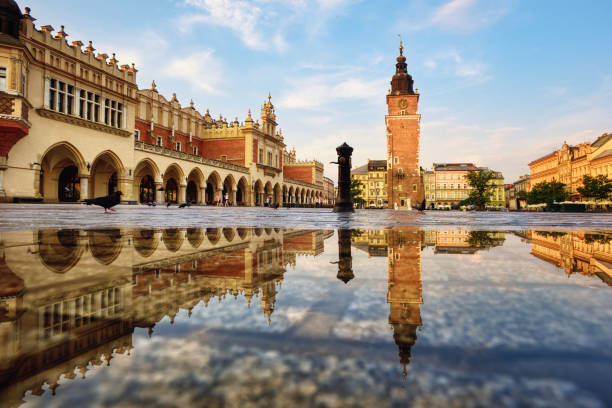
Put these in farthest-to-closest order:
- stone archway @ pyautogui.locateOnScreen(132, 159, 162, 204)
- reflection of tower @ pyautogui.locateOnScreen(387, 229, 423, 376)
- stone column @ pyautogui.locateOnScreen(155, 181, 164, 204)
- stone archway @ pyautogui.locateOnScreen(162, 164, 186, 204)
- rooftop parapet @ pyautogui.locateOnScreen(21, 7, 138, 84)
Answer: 1. stone archway @ pyautogui.locateOnScreen(162, 164, 186, 204)
2. stone archway @ pyautogui.locateOnScreen(132, 159, 162, 204)
3. stone column @ pyautogui.locateOnScreen(155, 181, 164, 204)
4. rooftop parapet @ pyautogui.locateOnScreen(21, 7, 138, 84)
5. reflection of tower @ pyautogui.locateOnScreen(387, 229, 423, 376)

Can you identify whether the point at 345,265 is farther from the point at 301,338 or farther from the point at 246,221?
the point at 246,221

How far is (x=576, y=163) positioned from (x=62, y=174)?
71099mm

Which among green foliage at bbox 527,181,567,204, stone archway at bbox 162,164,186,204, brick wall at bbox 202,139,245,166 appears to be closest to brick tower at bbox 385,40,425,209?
brick wall at bbox 202,139,245,166

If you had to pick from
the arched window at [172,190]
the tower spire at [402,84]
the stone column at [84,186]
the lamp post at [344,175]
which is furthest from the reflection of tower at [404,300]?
the tower spire at [402,84]

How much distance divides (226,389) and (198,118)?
146 feet

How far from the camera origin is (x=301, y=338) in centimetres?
77

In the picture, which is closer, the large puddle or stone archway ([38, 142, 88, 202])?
the large puddle

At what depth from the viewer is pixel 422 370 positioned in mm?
613

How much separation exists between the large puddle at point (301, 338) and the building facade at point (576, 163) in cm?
5824

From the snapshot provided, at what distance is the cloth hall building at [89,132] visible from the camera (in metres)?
17.8

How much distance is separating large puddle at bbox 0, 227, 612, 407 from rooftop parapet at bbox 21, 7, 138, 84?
25203 millimetres

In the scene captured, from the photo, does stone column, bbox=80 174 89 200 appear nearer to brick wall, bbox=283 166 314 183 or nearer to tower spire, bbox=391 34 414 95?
tower spire, bbox=391 34 414 95

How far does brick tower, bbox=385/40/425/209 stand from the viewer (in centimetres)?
4594

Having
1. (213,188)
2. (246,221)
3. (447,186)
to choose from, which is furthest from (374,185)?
(246,221)
